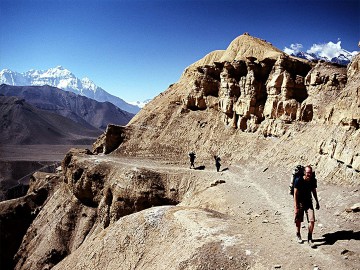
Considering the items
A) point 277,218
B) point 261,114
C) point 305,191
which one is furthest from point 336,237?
point 261,114

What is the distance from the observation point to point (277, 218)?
1650 centimetres

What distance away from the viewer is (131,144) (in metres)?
46.7

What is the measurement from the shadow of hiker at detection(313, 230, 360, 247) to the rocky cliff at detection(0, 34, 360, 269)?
0.12 ft

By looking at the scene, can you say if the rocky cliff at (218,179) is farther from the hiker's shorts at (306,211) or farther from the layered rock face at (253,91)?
the hiker's shorts at (306,211)

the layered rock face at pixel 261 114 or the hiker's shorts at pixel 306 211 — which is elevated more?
the layered rock face at pixel 261 114

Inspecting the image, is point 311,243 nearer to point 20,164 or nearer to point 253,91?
point 253,91

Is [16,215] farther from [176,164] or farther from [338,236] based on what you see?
[338,236]

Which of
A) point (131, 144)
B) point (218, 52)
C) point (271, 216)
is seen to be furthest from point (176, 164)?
point (218, 52)

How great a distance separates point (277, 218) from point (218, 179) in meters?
12.0

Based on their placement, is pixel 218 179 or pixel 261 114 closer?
pixel 218 179

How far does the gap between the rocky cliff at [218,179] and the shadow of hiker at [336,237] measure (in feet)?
0.12

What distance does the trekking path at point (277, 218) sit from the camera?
11.0 metres

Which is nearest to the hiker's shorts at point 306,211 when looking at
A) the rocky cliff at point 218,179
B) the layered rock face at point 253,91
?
the rocky cliff at point 218,179

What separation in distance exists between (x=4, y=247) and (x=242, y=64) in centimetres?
4016
